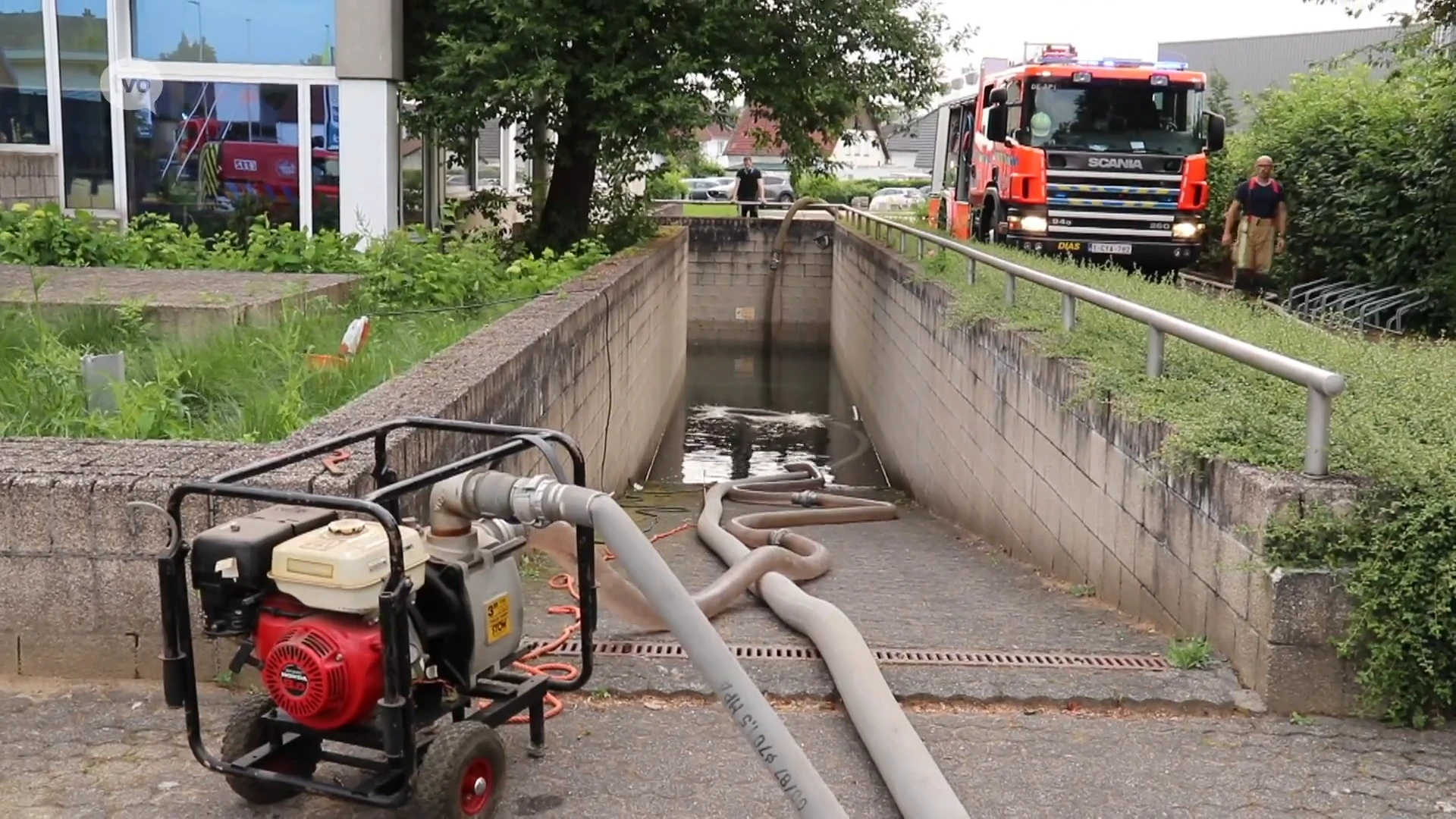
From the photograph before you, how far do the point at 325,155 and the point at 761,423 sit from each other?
7.89 metres

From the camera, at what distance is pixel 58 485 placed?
433 centimetres

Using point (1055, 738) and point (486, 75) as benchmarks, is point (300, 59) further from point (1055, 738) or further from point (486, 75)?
point (1055, 738)

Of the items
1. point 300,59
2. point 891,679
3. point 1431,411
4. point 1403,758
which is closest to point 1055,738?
point 891,679

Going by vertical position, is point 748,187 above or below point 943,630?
above

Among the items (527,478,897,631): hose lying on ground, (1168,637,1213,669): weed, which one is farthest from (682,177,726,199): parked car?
(1168,637,1213,669): weed

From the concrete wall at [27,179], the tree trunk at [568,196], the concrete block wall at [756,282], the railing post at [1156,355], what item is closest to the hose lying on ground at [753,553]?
the railing post at [1156,355]

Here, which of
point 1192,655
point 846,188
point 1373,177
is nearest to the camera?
point 1192,655

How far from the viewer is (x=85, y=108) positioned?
597 inches

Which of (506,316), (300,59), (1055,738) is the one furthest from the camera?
(300,59)

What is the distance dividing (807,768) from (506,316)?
5.86 m

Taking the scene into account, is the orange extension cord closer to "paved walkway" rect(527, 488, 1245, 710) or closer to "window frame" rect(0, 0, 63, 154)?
"paved walkway" rect(527, 488, 1245, 710)

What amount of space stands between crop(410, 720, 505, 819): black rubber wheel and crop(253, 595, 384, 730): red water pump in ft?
0.76

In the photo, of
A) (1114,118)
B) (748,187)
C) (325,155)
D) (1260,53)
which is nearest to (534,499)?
(325,155)

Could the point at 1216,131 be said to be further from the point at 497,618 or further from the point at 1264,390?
the point at 497,618
